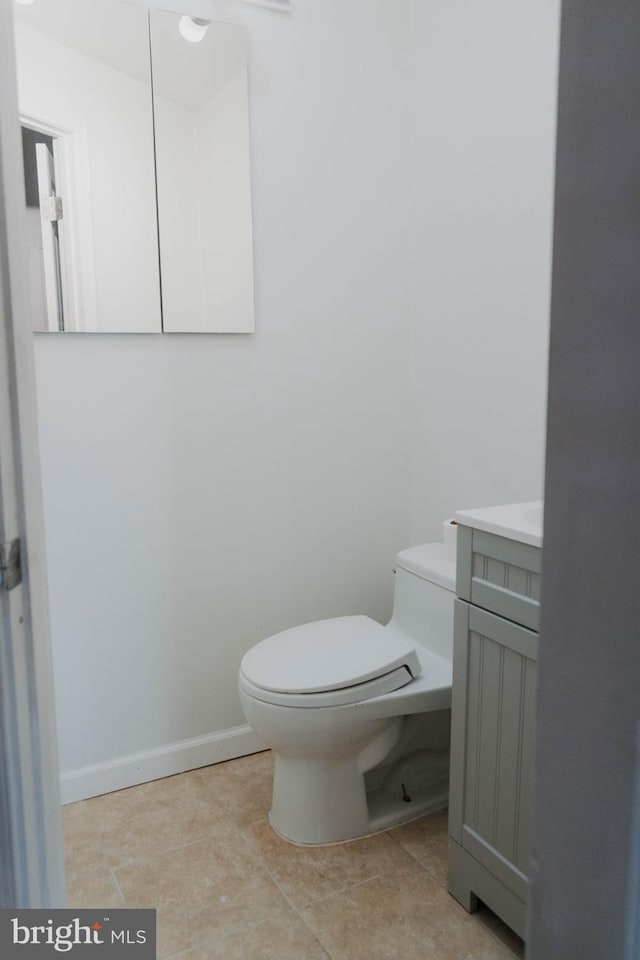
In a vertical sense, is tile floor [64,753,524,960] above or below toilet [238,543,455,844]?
below

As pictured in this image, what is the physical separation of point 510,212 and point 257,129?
0.74m

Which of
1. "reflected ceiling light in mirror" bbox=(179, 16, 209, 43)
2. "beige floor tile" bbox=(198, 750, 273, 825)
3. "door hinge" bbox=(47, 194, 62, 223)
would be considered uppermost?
"reflected ceiling light in mirror" bbox=(179, 16, 209, 43)

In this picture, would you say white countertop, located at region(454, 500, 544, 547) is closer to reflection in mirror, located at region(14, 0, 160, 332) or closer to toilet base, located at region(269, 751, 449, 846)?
toilet base, located at region(269, 751, 449, 846)

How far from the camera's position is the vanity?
53.3 inches

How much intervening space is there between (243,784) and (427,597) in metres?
0.78

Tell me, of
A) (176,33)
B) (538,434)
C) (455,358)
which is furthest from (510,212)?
(176,33)

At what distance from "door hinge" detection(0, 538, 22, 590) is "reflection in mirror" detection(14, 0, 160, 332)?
46.1 inches

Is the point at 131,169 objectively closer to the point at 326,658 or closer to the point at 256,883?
the point at 326,658

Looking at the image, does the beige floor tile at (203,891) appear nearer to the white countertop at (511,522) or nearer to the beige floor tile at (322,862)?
the beige floor tile at (322,862)

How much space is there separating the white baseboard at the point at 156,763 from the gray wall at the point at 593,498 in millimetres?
1911

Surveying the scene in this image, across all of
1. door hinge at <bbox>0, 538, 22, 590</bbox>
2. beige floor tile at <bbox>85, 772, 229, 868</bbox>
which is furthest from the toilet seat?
door hinge at <bbox>0, 538, 22, 590</bbox>

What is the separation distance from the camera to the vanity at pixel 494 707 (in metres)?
1.35

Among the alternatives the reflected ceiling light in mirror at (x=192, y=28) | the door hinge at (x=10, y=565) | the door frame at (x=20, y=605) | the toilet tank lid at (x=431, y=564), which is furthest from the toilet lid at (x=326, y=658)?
the reflected ceiling light in mirror at (x=192, y=28)

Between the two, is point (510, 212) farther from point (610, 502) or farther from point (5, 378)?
point (610, 502)
